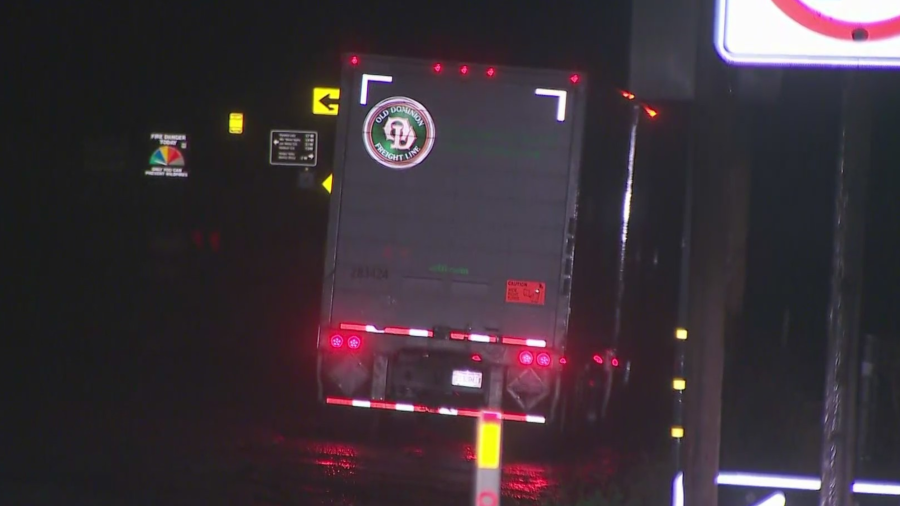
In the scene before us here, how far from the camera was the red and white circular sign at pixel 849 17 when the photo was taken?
12.5 ft

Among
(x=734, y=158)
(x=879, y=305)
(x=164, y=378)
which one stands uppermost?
(x=734, y=158)

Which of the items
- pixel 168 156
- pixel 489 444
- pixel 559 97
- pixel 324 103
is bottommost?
pixel 489 444

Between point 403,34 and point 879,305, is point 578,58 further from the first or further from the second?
point 879,305

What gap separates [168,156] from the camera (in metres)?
21.7

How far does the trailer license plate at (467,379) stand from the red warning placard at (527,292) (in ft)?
2.64

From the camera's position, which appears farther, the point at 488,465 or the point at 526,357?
the point at 526,357

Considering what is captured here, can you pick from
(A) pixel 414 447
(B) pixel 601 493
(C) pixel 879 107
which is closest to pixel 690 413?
(C) pixel 879 107

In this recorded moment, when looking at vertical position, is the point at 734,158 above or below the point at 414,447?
above

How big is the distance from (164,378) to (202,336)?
21.3 feet

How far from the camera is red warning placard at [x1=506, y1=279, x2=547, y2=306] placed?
40.8ft

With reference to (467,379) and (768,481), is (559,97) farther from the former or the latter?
(768,481)

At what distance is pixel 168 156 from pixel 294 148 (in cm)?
312

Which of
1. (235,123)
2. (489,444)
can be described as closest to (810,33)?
(489,444)

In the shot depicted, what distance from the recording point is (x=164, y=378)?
→ 1997 centimetres
